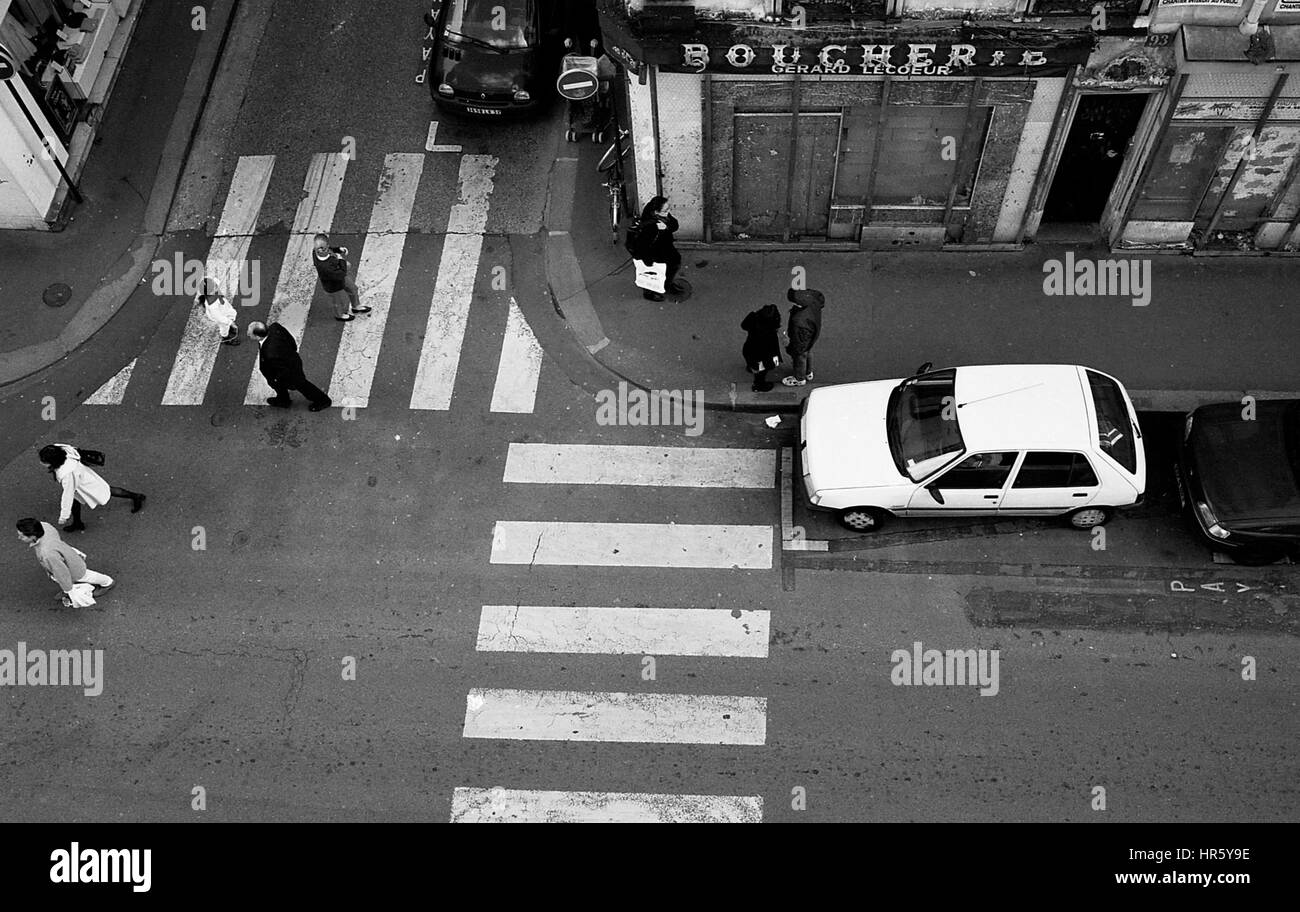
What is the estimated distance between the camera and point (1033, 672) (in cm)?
1221

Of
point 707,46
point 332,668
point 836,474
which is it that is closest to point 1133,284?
point 836,474

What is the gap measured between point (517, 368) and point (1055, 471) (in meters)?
6.91

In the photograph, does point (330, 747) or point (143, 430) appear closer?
point (330, 747)

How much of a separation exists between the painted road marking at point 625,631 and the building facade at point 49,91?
9637mm

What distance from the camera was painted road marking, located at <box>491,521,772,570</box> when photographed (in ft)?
43.1

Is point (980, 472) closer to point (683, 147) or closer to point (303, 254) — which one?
point (683, 147)

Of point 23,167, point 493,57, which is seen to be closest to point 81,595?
point 23,167

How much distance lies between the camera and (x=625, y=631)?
12664 mm

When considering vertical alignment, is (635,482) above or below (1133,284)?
below

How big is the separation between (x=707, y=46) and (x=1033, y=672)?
8.19m

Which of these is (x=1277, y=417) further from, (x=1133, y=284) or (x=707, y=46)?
(x=707, y=46)
